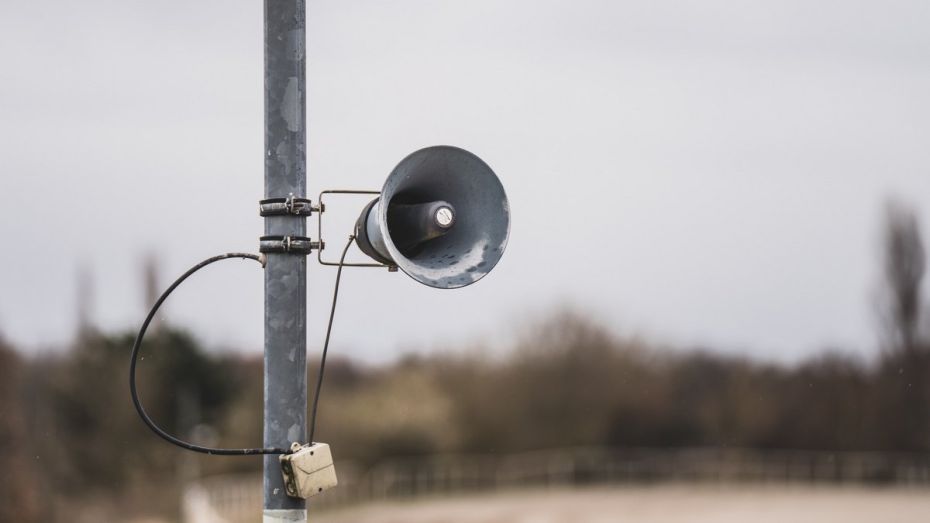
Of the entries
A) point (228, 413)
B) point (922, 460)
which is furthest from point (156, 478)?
point (922, 460)

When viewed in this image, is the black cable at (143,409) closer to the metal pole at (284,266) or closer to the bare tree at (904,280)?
the metal pole at (284,266)

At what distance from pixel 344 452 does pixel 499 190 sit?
27918mm

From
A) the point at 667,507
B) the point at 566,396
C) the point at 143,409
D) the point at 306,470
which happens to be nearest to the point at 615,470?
the point at 566,396

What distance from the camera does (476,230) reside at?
361 cm

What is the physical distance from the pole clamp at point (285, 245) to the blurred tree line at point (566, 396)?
25.0m

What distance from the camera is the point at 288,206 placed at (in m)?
3.33

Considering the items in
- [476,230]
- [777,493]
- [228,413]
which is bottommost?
[777,493]

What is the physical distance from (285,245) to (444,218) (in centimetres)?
48

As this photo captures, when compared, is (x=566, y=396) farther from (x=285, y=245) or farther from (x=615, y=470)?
(x=285, y=245)

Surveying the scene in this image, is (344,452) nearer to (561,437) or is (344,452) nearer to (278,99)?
(561,437)

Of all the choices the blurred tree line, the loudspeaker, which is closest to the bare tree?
the blurred tree line

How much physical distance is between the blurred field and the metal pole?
21.7 m

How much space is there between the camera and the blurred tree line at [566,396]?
30.4 meters

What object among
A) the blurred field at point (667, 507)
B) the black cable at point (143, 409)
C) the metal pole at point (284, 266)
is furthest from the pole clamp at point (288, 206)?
the blurred field at point (667, 507)
